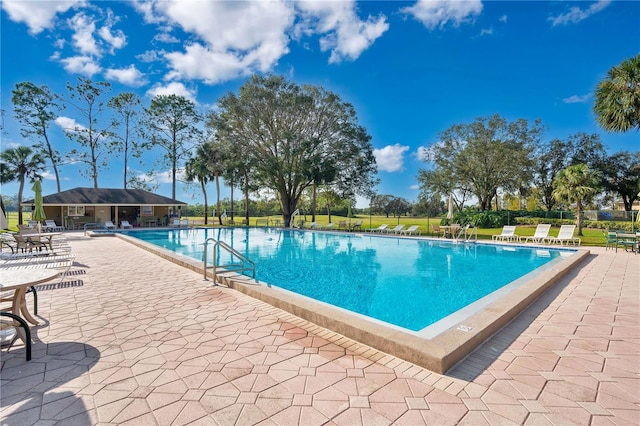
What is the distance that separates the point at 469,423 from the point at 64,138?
3920 cm

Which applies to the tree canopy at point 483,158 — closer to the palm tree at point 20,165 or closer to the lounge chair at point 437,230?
the lounge chair at point 437,230

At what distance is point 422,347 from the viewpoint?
2830 millimetres

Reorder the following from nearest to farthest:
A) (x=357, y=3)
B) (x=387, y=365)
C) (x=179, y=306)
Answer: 1. (x=387, y=365)
2. (x=179, y=306)
3. (x=357, y=3)

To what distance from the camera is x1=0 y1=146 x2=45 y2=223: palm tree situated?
2520 centimetres

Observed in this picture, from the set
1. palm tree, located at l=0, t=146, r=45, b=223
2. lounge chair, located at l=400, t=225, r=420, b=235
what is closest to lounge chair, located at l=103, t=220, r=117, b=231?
palm tree, located at l=0, t=146, r=45, b=223

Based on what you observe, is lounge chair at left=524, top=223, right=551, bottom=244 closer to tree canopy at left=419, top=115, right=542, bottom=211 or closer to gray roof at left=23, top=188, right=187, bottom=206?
tree canopy at left=419, top=115, right=542, bottom=211

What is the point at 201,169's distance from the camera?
2891cm

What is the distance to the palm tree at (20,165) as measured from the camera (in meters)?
25.2

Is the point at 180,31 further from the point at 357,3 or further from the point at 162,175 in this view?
the point at 162,175

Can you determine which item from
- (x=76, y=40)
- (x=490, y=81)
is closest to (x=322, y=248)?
(x=490, y=81)

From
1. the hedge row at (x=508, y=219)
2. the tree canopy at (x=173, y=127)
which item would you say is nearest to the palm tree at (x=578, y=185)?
the hedge row at (x=508, y=219)

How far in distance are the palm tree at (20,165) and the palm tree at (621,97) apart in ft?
125

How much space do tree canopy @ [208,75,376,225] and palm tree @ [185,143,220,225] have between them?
5.52m

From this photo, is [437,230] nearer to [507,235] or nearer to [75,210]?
[507,235]
